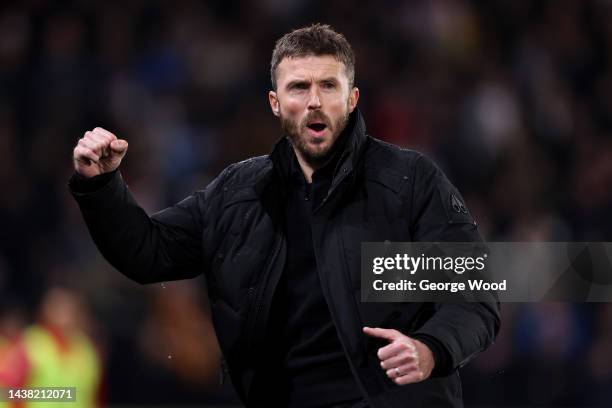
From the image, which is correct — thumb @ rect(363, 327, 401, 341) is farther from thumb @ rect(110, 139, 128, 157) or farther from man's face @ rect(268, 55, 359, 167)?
thumb @ rect(110, 139, 128, 157)

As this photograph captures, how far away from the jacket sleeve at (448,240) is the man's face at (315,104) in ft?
0.99

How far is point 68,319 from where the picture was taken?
7246 millimetres

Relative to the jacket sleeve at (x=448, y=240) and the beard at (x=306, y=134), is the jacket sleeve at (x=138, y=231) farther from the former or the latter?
the jacket sleeve at (x=448, y=240)

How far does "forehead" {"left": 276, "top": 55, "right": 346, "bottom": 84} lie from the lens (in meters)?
3.81

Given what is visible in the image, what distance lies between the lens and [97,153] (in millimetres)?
3699

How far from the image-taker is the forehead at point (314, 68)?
3.81m

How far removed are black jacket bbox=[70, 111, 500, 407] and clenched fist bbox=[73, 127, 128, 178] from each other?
0.05 metres

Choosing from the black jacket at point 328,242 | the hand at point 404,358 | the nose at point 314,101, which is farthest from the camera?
the nose at point 314,101

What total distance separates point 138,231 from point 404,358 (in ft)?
3.65

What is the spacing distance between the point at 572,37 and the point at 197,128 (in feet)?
10.8

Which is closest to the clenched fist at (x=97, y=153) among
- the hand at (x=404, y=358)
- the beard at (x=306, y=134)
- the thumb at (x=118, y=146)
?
the thumb at (x=118, y=146)

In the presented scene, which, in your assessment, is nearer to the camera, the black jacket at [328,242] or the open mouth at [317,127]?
the black jacket at [328,242]

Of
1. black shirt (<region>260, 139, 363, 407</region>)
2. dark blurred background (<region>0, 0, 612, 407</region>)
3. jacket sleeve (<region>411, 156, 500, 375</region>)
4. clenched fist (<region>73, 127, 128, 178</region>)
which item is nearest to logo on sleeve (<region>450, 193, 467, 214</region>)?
jacket sleeve (<region>411, 156, 500, 375</region>)

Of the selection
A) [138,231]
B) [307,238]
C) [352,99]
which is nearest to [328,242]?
[307,238]
